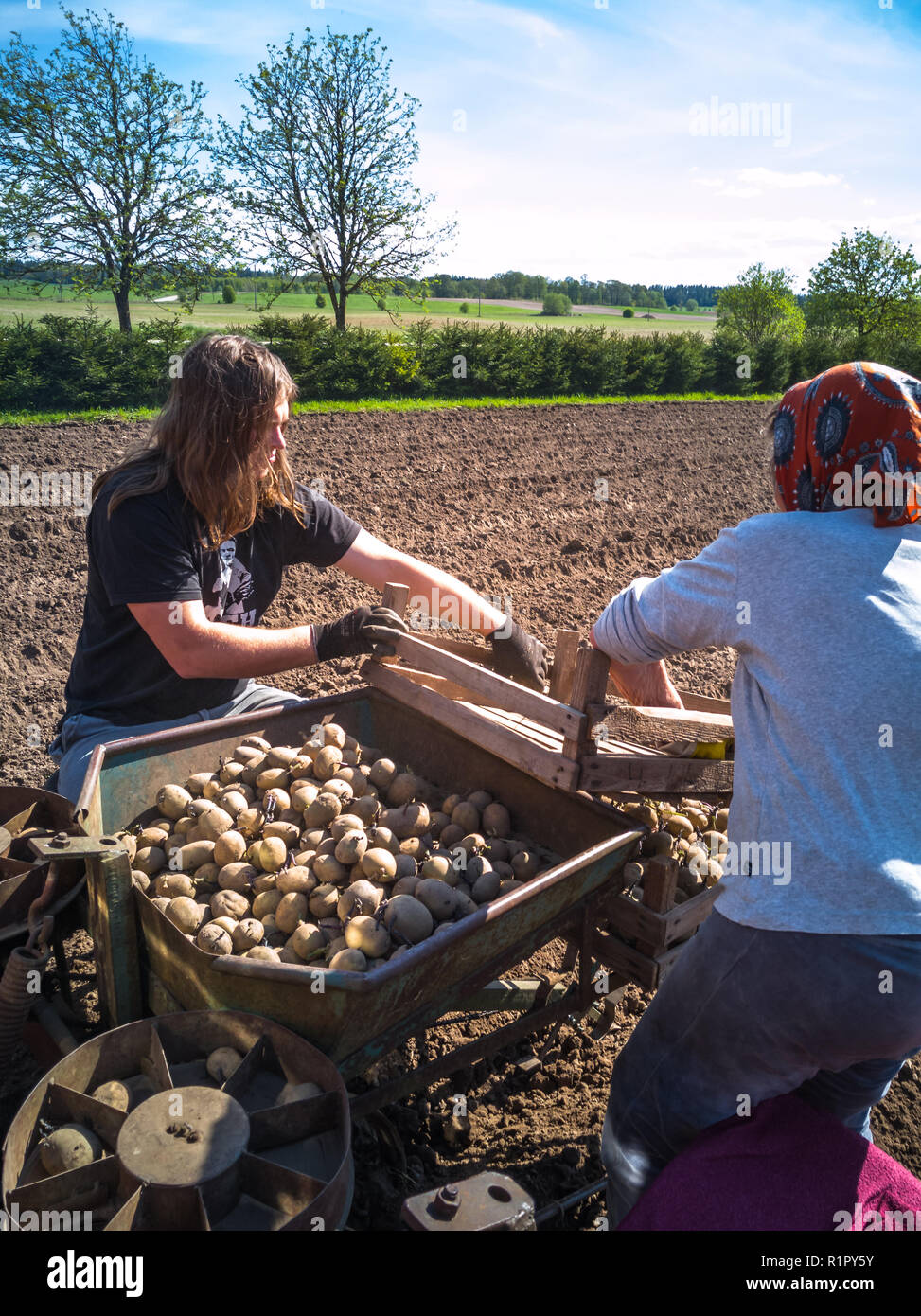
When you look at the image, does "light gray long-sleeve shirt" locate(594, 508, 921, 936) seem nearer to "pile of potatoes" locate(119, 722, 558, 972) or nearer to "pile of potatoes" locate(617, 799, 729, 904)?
"pile of potatoes" locate(617, 799, 729, 904)

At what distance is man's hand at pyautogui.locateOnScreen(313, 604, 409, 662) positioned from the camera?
3312 mm

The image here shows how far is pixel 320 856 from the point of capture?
8.75 ft

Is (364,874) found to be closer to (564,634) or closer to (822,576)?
(564,634)

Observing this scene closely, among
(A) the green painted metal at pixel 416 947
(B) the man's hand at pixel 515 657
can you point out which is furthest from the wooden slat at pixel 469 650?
(A) the green painted metal at pixel 416 947

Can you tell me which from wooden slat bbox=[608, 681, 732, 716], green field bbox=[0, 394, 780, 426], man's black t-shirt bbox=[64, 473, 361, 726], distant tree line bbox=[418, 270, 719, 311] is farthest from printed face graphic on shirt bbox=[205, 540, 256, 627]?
distant tree line bbox=[418, 270, 719, 311]

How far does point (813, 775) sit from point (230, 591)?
2.46 meters

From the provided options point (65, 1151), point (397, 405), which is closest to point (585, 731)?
point (65, 1151)

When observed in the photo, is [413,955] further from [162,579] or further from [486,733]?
[162,579]

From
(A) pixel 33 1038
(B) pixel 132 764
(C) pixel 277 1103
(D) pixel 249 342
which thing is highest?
(D) pixel 249 342

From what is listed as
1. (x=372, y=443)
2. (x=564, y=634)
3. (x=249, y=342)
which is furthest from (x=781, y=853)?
(x=372, y=443)

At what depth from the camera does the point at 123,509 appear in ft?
10.5

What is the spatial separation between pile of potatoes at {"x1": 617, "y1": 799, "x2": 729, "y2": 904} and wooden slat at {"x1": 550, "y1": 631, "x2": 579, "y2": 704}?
0.44 meters

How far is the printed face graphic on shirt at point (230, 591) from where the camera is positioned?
3605 mm
